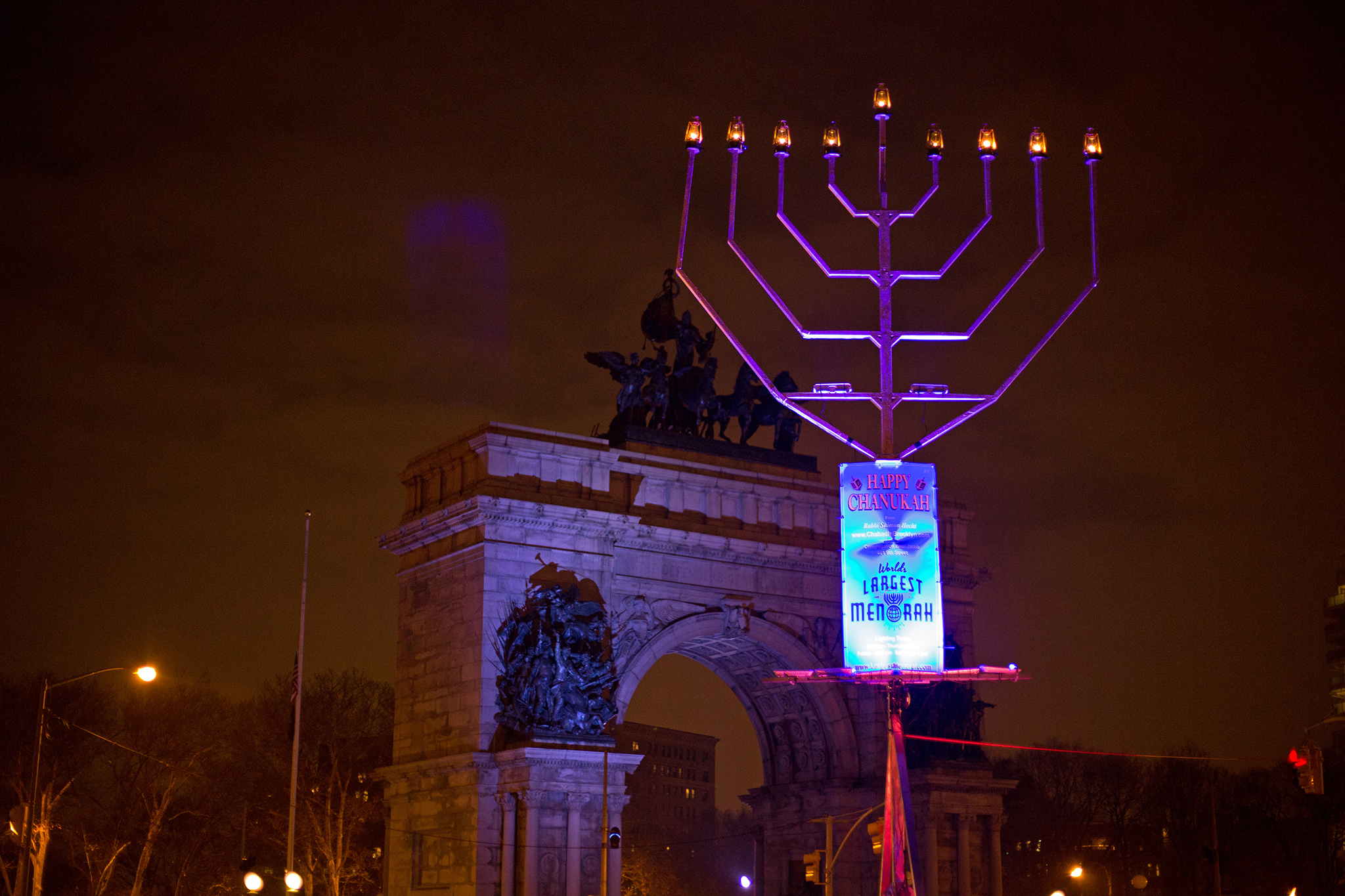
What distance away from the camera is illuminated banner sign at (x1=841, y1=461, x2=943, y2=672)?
3133 cm

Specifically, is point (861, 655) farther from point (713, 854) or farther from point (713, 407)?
point (713, 854)

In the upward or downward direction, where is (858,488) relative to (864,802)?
upward

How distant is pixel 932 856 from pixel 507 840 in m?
11.7

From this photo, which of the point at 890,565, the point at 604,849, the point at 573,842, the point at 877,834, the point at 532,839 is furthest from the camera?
the point at 573,842

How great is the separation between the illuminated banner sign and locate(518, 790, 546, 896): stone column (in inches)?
299

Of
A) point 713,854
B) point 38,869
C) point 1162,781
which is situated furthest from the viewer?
point 713,854

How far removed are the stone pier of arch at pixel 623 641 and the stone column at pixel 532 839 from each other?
43mm

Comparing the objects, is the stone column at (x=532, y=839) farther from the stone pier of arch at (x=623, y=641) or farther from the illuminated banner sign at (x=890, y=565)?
the illuminated banner sign at (x=890, y=565)

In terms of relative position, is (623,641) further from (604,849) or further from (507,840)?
(507,840)

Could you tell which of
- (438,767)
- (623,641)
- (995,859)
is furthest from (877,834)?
(438,767)

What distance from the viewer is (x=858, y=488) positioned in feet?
104

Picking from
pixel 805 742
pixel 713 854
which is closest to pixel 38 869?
pixel 805 742

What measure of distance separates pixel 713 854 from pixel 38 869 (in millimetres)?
67237

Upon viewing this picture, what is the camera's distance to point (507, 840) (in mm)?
34438
